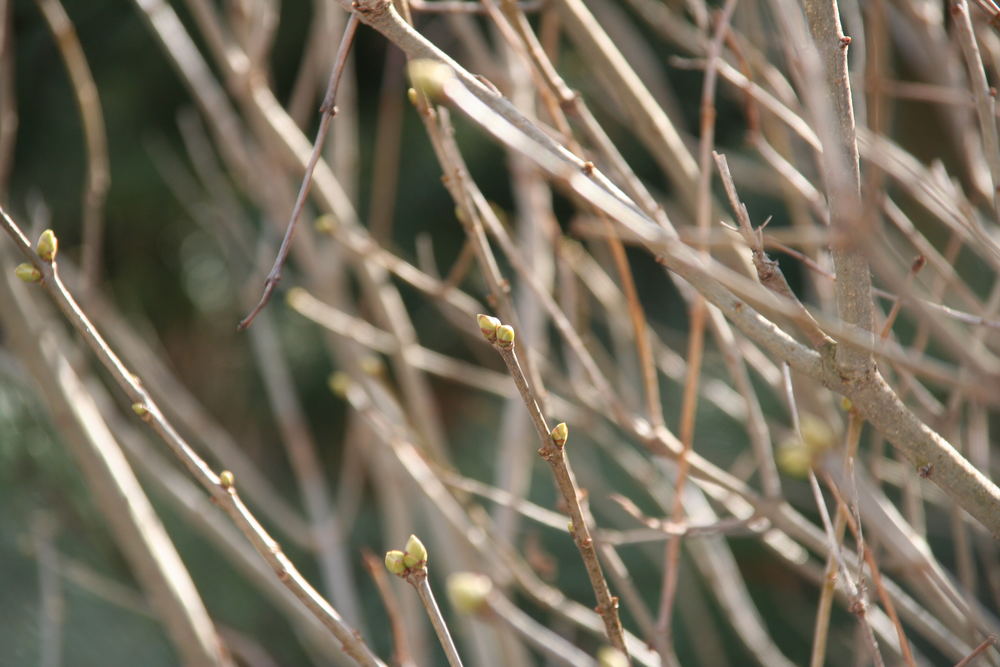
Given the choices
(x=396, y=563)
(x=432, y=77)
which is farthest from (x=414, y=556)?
(x=432, y=77)

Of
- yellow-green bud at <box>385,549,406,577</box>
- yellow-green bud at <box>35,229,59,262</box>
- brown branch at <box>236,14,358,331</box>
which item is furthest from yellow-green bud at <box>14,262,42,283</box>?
yellow-green bud at <box>385,549,406,577</box>

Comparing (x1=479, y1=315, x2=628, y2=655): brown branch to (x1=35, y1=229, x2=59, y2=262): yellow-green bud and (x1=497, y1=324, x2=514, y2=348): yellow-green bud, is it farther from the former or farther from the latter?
(x1=35, y1=229, x2=59, y2=262): yellow-green bud

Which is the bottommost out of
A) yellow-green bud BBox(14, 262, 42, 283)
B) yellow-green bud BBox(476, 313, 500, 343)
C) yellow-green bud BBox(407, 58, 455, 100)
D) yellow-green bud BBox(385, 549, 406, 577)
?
yellow-green bud BBox(385, 549, 406, 577)

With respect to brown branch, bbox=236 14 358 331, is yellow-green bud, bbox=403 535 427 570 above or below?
below

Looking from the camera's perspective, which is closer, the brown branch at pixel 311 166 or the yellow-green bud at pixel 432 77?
the yellow-green bud at pixel 432 77

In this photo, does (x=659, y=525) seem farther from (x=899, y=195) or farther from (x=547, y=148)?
(x=899, y=195)

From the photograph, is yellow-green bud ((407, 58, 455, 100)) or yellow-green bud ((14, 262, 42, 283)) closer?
yellow-green bud ((407, 58, 455, 100))

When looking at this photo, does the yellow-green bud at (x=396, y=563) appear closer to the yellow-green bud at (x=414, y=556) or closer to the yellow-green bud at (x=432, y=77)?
the yellow-green bud at (x=414, y=556)

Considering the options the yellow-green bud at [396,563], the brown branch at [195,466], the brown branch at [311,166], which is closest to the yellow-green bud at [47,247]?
the brown branch at [195,466]

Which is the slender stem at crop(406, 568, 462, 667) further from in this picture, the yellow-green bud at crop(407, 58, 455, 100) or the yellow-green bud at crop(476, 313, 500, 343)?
the yellow-green bud at crop(407, 58, 455, 100)
